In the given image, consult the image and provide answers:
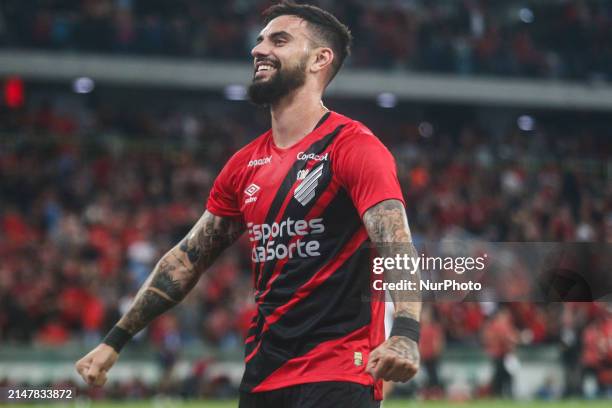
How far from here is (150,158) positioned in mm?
22047

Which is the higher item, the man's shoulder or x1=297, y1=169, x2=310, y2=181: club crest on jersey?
the man's shoulder

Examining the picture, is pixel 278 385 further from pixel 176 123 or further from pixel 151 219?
pixel 176 123

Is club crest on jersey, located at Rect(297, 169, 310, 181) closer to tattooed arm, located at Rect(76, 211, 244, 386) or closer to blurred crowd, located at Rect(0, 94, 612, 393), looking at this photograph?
tattooed arm, located at Rect(76, 211, 244, 386)

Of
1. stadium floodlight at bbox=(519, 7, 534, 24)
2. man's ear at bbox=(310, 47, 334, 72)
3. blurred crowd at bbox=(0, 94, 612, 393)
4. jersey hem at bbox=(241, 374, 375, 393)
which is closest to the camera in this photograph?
jersey hem at bbox=(241, 374, 375, 393)

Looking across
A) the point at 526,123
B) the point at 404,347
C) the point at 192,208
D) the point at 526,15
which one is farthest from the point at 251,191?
the point at 526,15

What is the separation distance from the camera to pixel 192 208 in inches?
790

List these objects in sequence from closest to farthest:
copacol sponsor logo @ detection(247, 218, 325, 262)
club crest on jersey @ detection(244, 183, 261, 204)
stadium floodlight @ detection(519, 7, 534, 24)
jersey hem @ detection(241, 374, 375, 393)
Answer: jersey hem @ detection(241, 374, 375, 393) < copacol sponsor logo @ detection(247, 218, 325, 262) < club crest on jersey @ detection(244, 183, 261, 204) < stadium floodlight @ detection(519, 7, 534, 24)

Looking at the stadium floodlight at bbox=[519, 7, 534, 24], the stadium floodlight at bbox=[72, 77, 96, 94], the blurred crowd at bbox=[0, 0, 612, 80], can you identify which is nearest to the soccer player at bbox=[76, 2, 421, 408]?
the blurred crowd at bbox=[0, 0, 612, 80]

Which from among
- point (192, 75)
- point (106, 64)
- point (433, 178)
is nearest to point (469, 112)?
point (433, 178)

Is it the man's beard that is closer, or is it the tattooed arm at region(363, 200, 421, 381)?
the tattooed arm at region(363, 200, 421, 381)

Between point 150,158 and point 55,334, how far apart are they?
264 inches

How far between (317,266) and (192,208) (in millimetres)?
15825

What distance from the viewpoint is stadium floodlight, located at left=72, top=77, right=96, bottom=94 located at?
24.4m

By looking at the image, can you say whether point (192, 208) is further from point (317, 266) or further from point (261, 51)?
point (317, 266)
